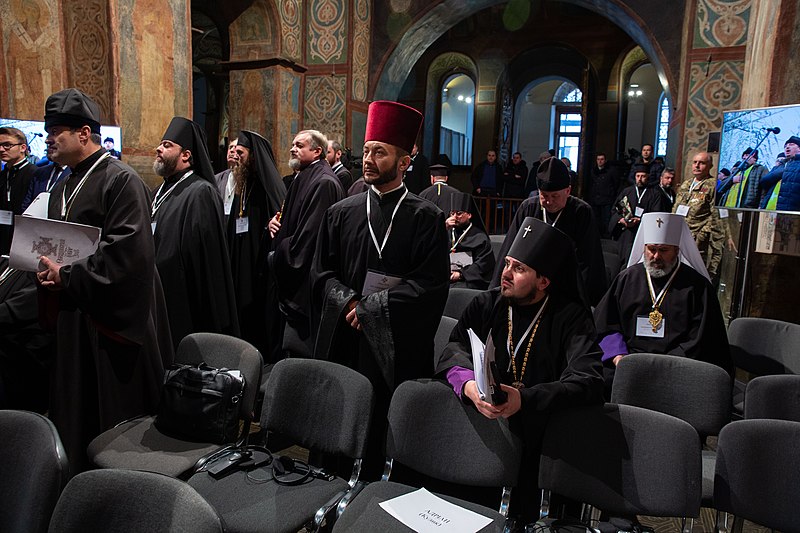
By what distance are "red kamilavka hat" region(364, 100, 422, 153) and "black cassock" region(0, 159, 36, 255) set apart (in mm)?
3706

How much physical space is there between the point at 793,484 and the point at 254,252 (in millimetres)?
3811

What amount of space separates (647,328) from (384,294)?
1.77 m

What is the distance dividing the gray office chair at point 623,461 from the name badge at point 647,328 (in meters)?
1.41

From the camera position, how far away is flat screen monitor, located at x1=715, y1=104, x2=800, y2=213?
152 inches

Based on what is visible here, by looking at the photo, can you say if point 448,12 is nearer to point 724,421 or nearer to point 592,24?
point 592,24

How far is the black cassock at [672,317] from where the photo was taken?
11.0 ft

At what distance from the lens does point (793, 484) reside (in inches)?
83.5

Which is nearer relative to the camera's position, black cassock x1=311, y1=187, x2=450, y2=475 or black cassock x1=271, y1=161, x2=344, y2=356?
black cassock x1=311, y1=187, x2=450, y2=475

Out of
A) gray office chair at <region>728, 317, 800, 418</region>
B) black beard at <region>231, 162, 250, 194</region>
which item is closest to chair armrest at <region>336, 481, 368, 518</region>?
gray office chair at <region>728, 317, 800, 418</region>

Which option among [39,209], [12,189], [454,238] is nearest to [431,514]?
[39,209]

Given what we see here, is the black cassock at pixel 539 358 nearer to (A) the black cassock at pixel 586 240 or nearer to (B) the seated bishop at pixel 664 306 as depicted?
(B) the seated bishop at pixel 664 306

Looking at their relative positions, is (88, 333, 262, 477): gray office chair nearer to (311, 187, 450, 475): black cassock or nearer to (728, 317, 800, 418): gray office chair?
(311, 187, 450, 475): black cassock

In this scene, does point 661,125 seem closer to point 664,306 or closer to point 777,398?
point 664,306

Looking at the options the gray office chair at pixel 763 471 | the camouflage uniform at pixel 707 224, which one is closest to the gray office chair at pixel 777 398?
the gray office chair at pixel 763 471
